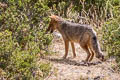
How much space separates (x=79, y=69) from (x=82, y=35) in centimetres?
121

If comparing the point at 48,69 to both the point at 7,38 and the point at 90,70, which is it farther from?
the point at 90,70

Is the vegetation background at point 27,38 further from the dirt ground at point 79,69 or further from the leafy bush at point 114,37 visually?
the dirt ground at point 79,69

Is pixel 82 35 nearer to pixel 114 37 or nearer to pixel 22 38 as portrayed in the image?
pixel 114 37

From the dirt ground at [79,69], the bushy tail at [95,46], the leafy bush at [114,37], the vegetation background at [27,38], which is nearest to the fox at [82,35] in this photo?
the bushy tail at [95,46]

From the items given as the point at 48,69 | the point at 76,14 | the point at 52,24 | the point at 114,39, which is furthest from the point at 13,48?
the point at 76,14

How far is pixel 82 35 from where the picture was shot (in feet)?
33.9

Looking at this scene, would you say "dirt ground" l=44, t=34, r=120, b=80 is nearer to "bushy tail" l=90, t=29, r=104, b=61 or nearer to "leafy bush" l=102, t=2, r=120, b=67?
"bushy tail" l=90, t=29, r=104, b=61

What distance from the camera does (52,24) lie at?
11.4 m

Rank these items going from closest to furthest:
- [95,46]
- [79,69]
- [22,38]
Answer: [22,38] < [79,69] < [95,46]

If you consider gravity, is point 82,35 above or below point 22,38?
below

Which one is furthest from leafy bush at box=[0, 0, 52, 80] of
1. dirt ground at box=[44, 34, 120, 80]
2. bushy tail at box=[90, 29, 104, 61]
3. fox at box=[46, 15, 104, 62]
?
bushy tail at box=[90, 29, 104, 61]

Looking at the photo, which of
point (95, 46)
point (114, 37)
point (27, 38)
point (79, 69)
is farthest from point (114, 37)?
point (27, 38)

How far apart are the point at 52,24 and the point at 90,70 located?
254 cm

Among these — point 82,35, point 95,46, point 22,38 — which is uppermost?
point 22,38
